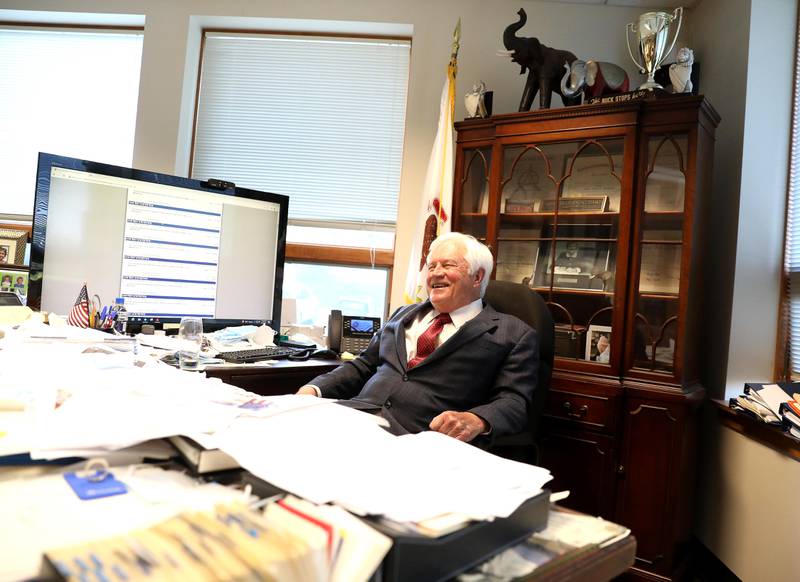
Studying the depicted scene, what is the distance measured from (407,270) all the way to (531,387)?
54.3 inches

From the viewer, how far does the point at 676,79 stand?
2.21 metres

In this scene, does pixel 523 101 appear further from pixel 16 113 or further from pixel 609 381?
pixel 16 113

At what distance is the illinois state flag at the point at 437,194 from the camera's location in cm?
265

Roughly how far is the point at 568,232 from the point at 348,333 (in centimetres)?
110

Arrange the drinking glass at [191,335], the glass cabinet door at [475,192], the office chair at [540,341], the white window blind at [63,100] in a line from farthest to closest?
the white window blind at [63,100] < the glass cabinet door at [475,192] < the drinking glass at [191,335] < the office chair at [540,341]

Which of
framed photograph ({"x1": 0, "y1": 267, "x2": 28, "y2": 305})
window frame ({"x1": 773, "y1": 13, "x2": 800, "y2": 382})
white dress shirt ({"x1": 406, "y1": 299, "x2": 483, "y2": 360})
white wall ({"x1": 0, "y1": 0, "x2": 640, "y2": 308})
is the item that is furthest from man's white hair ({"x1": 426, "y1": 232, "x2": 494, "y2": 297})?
framed photograph ({"x1": 0, "y1": 267, "x2": 28, "y2": 305})

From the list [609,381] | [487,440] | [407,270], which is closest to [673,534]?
[609,381]

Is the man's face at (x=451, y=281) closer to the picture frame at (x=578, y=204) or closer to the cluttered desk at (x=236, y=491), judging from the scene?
the picture frame at (x=578, y=204)

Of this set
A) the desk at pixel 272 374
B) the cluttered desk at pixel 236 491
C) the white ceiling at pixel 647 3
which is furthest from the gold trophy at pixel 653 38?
the cluttered desk at pixel 236 491

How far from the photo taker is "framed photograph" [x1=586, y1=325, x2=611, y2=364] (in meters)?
2.25

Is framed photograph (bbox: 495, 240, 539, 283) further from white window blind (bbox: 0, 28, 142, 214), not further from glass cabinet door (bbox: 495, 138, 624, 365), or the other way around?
white window blind (bbox: 0, 28, 142, 214)

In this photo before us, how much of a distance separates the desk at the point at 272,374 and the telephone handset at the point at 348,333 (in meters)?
0.28

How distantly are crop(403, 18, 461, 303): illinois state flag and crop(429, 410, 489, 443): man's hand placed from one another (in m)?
1.23

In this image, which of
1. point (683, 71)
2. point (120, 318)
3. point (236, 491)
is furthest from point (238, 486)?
point (683, 71)
